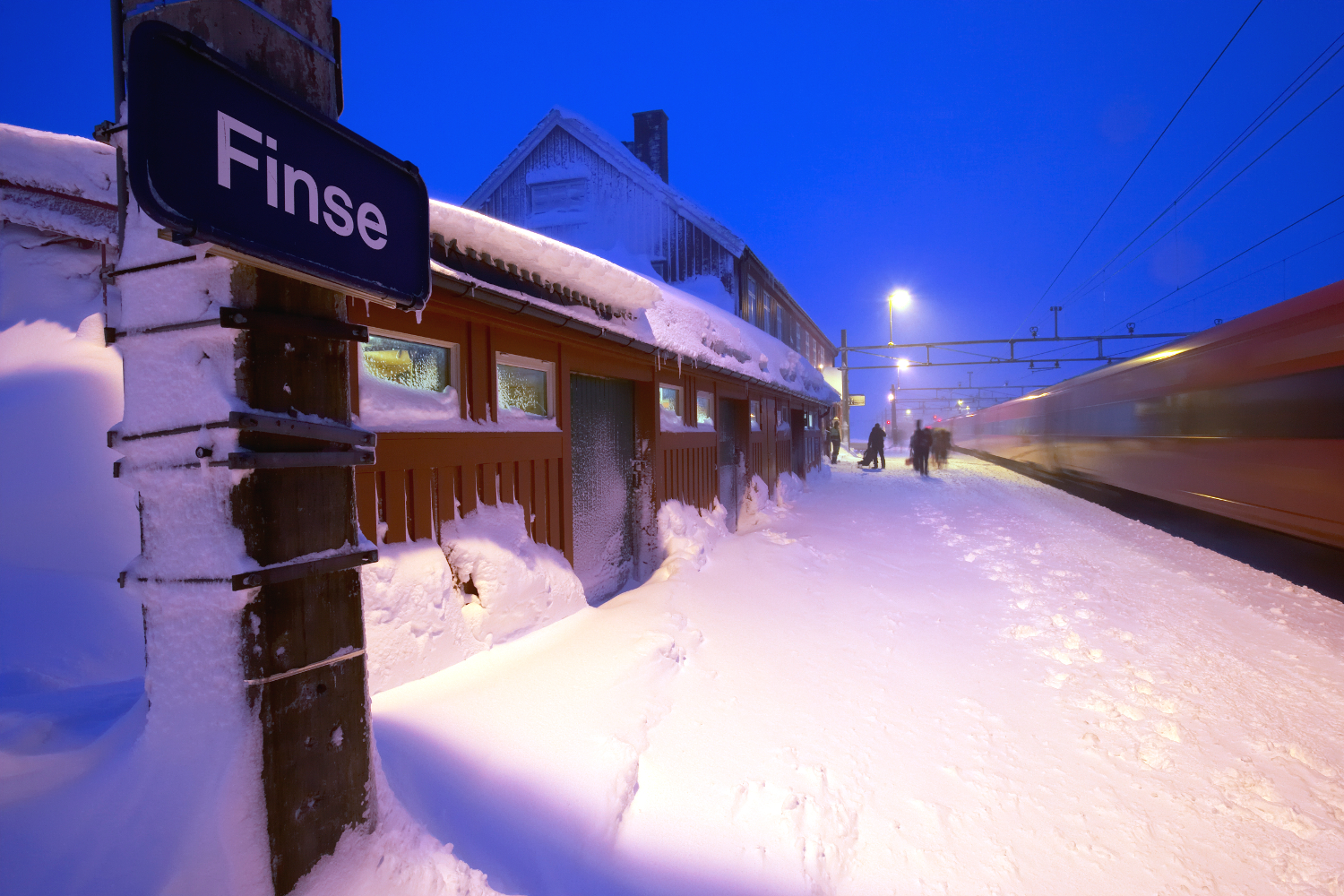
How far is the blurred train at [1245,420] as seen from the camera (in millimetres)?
6324

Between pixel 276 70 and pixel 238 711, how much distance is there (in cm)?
177

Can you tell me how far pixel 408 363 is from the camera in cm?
410

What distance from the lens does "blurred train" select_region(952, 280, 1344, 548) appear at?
6324 mm

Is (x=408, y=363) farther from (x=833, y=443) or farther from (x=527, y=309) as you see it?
(x=833, y=443)

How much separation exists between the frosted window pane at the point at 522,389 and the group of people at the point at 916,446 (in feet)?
57.3

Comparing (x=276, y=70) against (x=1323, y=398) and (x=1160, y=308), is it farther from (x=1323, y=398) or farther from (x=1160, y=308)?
(x=1160, y=308)

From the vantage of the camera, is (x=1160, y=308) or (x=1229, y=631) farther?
(x=1160, y=308)

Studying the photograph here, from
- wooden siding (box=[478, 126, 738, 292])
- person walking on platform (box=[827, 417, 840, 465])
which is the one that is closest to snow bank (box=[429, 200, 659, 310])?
wooden siding (box=[478, 126, 738, 292])

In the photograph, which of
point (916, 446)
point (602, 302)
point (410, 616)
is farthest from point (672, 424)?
point (916, 446)

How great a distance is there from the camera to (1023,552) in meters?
7.70

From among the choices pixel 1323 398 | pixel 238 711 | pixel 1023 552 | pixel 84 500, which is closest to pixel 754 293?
pixel 1023 552


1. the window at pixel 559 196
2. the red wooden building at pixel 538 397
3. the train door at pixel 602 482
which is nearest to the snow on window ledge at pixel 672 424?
the red wooden building at pixel 538 397

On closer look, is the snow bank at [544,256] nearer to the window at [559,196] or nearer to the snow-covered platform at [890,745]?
the snow-covered platform at [890,745]

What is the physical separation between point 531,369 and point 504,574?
2.02 m
